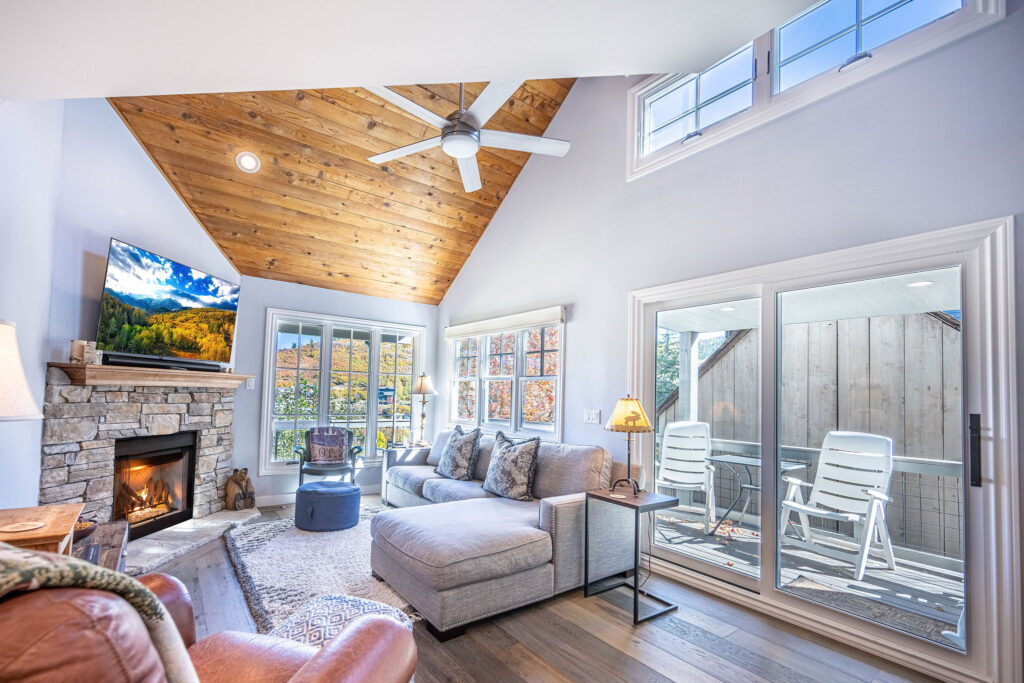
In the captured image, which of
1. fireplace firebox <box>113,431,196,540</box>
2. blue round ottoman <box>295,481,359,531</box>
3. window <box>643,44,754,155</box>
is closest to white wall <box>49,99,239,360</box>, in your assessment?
fireplace firebox <box>113,431,196,540</box>

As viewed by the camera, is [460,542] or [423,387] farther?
[423,387]

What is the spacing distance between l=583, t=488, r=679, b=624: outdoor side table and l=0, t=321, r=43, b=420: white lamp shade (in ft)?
8.52

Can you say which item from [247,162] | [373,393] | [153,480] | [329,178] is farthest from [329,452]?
[247,162]

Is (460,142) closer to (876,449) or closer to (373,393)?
(876,449)

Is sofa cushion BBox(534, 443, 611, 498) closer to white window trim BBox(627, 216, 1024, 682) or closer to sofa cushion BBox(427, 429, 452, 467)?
white window trim BBox(627, 216, 1024, 682)

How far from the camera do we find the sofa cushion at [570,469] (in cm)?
345

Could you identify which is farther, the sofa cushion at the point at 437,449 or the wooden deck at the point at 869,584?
the sofa cushion at the point at 437,449

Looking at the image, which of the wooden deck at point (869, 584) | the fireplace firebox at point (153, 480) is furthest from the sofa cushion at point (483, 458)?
the fireplace firebox at point (153, 480)

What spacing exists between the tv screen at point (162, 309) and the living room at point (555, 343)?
0.09 feet

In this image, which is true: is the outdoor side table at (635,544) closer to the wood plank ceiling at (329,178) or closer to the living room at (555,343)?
the living room at (555,343)

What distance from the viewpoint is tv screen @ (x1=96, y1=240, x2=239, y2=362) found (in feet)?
11.2

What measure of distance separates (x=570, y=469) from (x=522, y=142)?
2.25 m

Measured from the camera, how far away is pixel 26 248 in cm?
270

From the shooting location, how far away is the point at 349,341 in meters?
5.82
